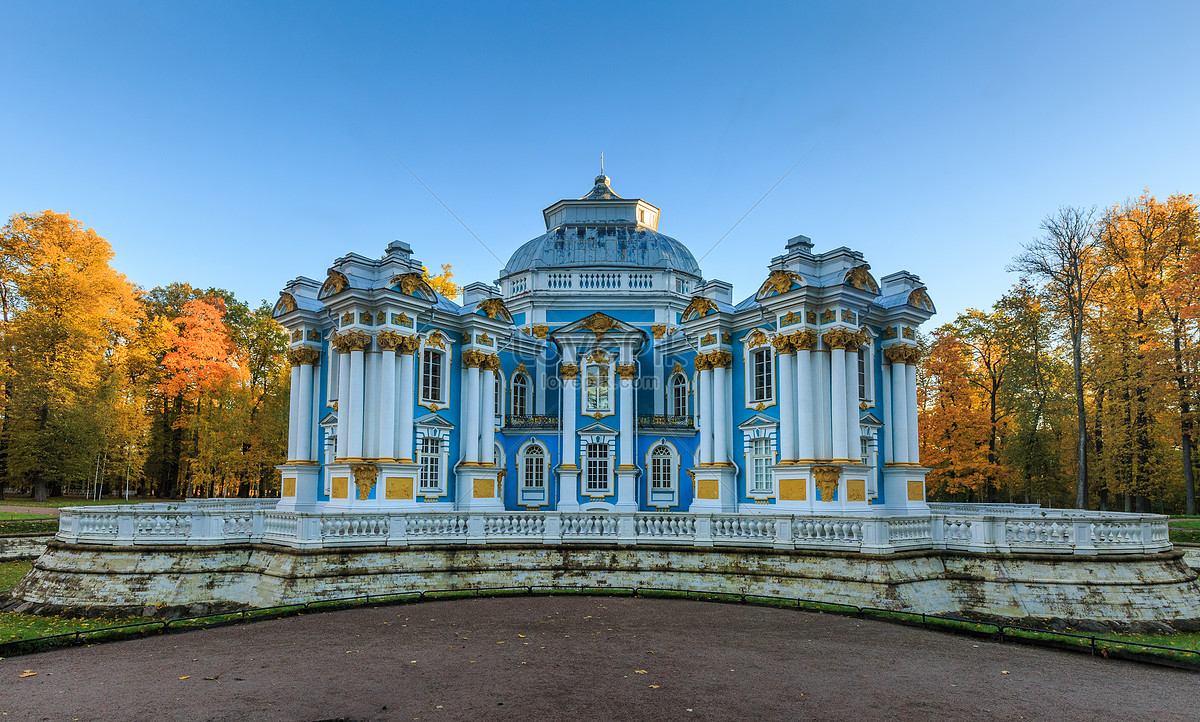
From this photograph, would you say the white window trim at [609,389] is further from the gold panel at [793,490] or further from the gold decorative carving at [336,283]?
the gold decorative carving at [336,283]

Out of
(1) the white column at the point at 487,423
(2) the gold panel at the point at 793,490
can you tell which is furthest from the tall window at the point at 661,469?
(2) the gold panel at the point at 793,490

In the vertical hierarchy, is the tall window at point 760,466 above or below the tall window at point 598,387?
below

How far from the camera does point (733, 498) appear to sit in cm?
2136

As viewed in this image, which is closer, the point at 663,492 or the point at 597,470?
the point at 597,470

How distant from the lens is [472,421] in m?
21.9

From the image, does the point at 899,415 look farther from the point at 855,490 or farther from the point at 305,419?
the point at 305,419

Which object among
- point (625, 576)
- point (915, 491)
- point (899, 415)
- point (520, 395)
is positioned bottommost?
point (625, 576)

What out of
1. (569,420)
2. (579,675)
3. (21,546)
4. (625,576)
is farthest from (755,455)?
(21,546)

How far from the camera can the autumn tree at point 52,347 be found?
30.1 meters

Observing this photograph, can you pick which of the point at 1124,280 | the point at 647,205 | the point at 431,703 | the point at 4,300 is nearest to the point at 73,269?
the point at 4,300

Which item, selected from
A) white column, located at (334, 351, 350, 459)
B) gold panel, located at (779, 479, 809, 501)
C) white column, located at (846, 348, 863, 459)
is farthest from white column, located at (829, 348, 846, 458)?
white column, located at (334, 351, 350, 459)

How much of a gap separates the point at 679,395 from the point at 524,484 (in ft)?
21.1

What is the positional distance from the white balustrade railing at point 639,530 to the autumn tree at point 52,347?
1879 cm

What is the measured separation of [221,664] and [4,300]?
103 ft
